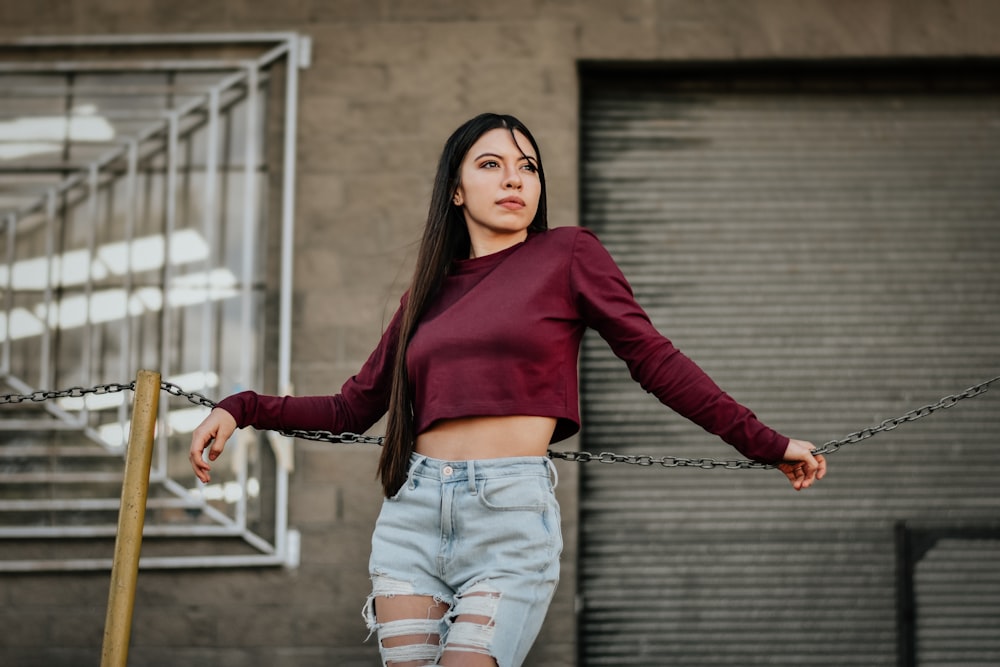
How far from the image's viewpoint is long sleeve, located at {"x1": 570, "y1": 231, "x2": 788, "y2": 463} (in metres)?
2.74

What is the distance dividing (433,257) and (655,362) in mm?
633

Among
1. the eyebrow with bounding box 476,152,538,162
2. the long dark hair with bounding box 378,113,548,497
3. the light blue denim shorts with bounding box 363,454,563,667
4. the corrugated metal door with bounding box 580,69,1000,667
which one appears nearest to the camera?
the light blue denim shorts with bounding box 363,454,563,667

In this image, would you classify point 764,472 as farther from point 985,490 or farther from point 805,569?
point 985,490

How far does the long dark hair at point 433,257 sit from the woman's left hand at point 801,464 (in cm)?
83

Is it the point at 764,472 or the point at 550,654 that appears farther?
the point at 764,472

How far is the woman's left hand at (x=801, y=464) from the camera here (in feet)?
9.22

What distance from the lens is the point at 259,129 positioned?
5.59m

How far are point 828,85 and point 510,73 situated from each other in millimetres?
1596

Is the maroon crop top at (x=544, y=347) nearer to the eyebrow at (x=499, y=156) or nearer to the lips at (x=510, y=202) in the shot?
the lips at (x=510, y=202)

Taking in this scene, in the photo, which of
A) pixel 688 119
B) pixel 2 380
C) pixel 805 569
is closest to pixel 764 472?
pixel 805 569

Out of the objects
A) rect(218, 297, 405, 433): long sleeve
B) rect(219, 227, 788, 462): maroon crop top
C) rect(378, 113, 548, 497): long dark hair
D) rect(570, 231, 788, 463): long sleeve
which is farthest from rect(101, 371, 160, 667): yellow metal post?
rect(570, 231, 788, 463): long sleeve

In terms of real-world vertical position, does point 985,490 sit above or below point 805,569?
above

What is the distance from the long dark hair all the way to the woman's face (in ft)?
0.09

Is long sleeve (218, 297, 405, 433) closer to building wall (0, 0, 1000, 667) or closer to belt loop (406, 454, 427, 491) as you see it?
belt loop (406, 454, 427, 491)
